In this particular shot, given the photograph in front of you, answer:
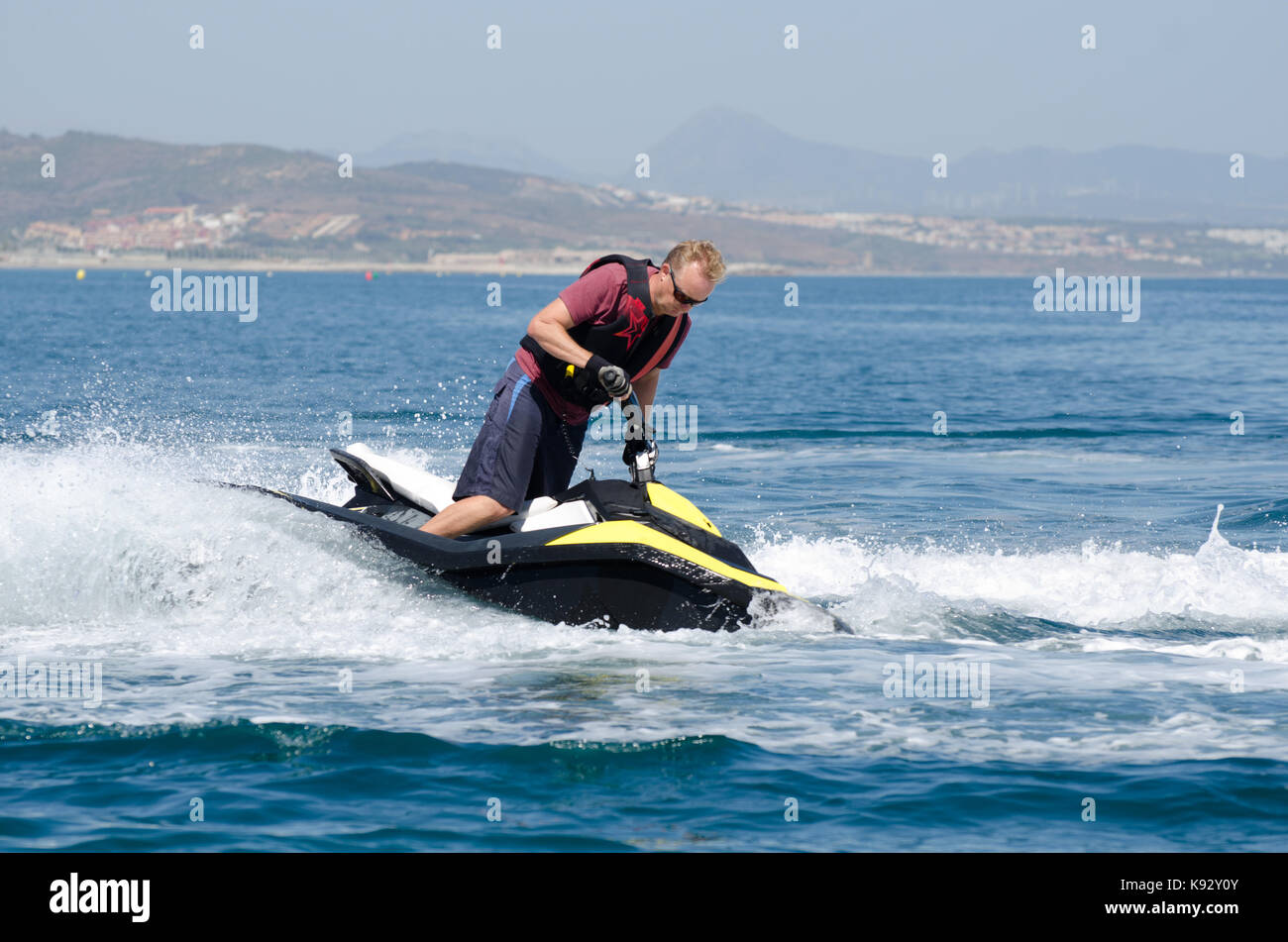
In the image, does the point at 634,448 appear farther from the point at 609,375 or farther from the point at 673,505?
the point at 609,375

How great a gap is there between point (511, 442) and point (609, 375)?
0.79 meters

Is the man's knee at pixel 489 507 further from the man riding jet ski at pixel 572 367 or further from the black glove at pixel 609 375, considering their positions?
the black glove at pixel 609 375

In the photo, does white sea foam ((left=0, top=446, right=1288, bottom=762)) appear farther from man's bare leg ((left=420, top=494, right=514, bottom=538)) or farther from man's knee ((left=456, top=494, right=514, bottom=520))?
man's knee ((left=456, top=494, right=514, bottom=520))

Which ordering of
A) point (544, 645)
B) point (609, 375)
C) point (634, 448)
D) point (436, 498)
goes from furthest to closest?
point (436, 498) < point (634, 448) < point (544, 645) < point (609, 375)

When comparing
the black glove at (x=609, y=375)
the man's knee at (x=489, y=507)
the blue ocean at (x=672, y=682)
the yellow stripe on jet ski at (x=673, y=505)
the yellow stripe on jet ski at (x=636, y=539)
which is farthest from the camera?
the yellow stripe on jet ski at (x=673, y=505)

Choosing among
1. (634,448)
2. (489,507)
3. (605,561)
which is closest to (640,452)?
(634,448)

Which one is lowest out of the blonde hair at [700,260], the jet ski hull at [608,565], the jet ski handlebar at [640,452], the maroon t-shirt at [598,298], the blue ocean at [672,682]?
the blue ocean at [672,682]

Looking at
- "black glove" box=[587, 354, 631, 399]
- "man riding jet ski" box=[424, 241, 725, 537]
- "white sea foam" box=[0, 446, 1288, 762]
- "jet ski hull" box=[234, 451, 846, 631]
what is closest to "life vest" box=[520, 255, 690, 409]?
"man riding jet ski" box=[424, 241, 725, 537]

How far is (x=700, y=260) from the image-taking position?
269 inches

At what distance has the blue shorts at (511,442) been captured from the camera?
23.4 feet

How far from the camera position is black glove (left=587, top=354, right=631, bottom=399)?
6.61 m

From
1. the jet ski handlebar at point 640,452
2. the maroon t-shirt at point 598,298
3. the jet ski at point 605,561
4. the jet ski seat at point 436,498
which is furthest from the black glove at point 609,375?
the jet ski seat at point 436,498

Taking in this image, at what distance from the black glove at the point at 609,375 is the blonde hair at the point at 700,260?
0.58 metres
